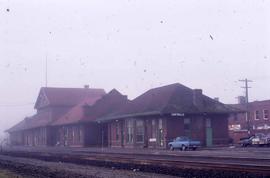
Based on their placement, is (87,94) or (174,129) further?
(87,94)

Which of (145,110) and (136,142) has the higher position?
(145,110)

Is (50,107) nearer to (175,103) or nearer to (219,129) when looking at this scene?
(175,103)

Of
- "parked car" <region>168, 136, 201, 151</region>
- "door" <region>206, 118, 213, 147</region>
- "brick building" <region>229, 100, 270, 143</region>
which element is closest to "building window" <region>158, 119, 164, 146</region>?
"parked car" <region>168, 136, 201, 151</region>

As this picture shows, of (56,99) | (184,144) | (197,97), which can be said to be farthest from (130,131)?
(56,99)

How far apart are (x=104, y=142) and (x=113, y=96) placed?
762 cm

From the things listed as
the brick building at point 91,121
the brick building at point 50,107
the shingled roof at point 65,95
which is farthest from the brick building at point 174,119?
the shingled roof at point 65,95

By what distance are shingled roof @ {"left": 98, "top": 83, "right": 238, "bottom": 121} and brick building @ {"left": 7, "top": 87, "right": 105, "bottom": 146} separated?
992 inches

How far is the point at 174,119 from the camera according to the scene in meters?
53.8

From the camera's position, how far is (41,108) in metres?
94.5

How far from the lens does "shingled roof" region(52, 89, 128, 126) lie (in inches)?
2837

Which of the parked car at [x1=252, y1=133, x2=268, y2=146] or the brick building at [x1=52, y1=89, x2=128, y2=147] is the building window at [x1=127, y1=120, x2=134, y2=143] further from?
the parked car at [x1=252, y1=133, x2=268, y2=146]

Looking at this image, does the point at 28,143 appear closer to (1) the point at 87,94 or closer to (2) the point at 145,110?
(1) the point at 87,94

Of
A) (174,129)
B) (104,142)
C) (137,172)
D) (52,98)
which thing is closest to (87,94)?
(52,98)

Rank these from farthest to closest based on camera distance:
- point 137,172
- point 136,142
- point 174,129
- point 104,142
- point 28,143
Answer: point 28,143 < point 104,142 < point 136,142 < point 174,129 < point 137,172
